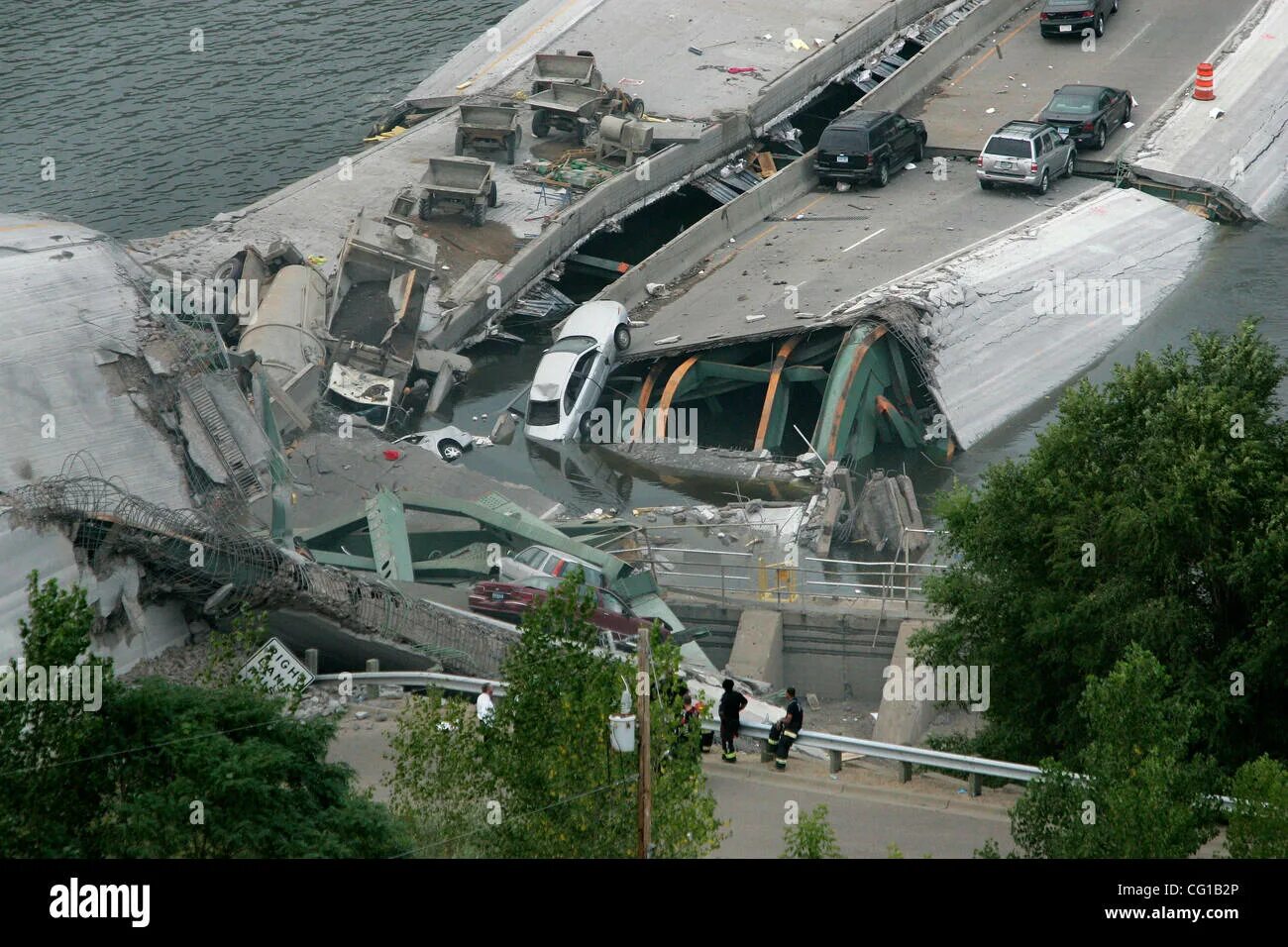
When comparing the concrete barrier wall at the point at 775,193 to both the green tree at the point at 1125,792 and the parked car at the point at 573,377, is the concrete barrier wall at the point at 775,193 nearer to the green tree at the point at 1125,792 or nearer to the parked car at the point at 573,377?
the parked car at the point at 573,377

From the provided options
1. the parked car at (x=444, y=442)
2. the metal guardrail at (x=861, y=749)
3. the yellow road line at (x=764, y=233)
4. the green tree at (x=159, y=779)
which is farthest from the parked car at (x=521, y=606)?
the yellow road line at (x=764, y=233)

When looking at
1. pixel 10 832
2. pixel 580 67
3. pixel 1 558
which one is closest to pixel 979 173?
pixel 580 67

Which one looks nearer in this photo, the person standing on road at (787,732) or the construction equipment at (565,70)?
the person standing on road at (787,732)

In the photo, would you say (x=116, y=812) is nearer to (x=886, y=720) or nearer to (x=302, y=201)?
(x=886, y=720)

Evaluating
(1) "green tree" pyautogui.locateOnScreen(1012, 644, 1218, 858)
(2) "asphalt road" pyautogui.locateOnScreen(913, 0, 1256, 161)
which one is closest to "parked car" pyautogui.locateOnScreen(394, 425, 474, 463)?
(2) "asphalt road" pyautogui.locateOnScreen(913, 0, 1256, 161)

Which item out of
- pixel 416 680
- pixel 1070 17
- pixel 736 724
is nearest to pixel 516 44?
pixel 1070 17
